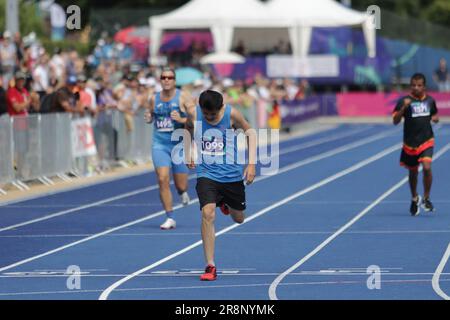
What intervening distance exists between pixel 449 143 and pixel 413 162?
20.3 metres

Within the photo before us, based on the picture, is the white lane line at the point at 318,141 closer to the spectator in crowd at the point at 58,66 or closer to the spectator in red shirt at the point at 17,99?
the spectator in crowd at the point at 58,66

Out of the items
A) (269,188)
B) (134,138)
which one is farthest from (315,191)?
(134,138)

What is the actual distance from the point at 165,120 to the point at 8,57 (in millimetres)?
13526

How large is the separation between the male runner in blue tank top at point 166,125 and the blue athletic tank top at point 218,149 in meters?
4.44

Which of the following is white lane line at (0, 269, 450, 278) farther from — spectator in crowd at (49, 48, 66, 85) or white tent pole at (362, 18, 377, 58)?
white tent pole at (362, 18, 377, 58)

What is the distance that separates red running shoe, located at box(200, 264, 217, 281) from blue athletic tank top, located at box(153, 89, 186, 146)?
5447 millimetres

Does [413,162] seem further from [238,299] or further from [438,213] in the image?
[238,299]

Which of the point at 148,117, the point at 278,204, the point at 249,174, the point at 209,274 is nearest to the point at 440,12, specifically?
the point at 278,204

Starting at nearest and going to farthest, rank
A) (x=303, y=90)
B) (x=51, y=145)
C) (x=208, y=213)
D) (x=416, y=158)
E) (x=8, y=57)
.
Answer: (x=208, y=213)
(x=416, y=158)
(x=51, y=145)
(x=8, y=57)
(x=303, y=90)

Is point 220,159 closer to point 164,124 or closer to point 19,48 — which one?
point 164,124

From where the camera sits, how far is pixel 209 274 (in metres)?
13.4

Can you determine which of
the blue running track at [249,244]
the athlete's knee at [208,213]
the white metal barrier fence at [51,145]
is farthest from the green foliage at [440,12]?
the athlete's knee at [208,213]

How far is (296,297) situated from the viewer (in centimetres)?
1216

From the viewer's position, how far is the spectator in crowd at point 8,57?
102 feet
